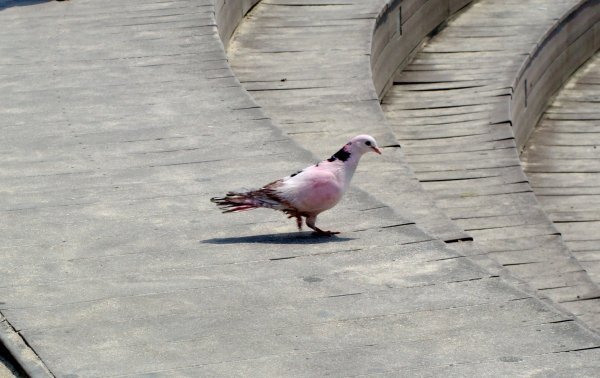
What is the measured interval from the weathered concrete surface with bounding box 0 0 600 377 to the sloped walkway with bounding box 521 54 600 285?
269cm

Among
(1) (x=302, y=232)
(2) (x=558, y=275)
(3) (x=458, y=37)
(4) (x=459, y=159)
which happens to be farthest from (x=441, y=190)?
(3) (x=458, y=37)

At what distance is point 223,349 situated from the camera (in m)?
4.87

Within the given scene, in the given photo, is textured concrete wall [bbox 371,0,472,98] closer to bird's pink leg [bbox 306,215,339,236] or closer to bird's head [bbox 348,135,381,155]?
bird's head [bbox 348,135,381,155]

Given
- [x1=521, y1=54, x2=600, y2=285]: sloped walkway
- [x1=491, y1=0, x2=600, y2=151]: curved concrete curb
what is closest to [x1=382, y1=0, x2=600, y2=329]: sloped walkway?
[x1=491, y1=0, x2=600, y2=151]: curved concrete curb

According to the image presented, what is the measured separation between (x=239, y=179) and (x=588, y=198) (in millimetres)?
4291

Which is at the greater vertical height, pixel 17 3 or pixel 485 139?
pixel 17 3

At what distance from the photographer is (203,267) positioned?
5.77m

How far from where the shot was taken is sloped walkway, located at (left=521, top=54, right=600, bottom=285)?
973 centimetres

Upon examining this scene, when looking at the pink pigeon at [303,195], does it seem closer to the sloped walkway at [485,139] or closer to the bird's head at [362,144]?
the bird's head at [362,144]

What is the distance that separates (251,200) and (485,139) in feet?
15.2

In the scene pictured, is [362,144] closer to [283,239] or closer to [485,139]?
[283,239]

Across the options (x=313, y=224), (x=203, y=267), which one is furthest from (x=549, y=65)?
(x=203, y=267)

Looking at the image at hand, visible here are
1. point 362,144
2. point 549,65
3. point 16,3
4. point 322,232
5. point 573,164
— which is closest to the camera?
point 322,232

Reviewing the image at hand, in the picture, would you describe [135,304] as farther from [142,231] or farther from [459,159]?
[459,159]
